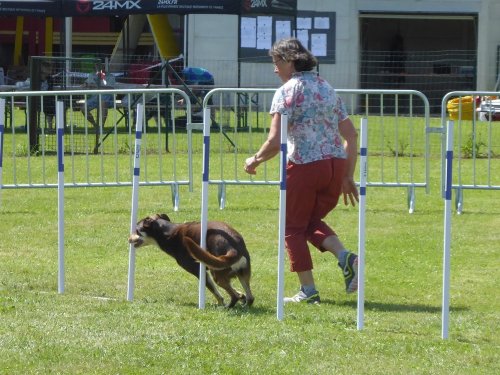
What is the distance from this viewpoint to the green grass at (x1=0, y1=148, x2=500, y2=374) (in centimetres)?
586

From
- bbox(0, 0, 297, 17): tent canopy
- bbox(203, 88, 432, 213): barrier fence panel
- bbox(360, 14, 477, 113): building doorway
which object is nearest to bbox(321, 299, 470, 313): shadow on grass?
bbox(203, 88, 432, 213): barrier fence panel

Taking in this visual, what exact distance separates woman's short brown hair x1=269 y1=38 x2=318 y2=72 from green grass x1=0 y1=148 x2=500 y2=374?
5.53ft

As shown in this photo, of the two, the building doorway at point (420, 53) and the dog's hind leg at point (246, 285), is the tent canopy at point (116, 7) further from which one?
the dog's hind leg at point (246, 285)

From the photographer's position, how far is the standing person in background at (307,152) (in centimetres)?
745

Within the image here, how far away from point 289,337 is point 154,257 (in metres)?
3.54

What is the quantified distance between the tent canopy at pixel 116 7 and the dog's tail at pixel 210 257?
47.6ft

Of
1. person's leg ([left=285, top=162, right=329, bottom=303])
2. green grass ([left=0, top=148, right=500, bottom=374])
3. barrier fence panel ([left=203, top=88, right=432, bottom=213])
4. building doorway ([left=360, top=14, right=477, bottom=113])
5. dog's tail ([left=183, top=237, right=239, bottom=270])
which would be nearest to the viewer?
green grass ([left=0, top=148, right=500, bottom=374])

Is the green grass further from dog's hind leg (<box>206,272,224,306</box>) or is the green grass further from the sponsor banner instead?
the sponsor banner

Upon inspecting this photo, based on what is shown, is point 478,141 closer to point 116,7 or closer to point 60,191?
point 116,7

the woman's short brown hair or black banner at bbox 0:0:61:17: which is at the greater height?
black banner at bbox 0:0:61:17

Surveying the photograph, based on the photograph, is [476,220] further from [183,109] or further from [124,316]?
[183,109]

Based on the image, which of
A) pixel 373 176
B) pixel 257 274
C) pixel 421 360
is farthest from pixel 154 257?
Result: pixel 373 176

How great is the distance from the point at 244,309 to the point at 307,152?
3.86ft

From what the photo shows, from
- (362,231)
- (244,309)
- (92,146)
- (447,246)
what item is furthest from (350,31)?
(447,246)
